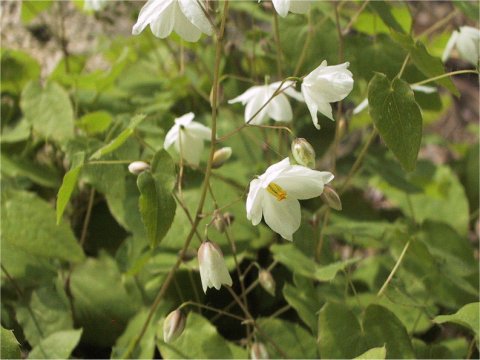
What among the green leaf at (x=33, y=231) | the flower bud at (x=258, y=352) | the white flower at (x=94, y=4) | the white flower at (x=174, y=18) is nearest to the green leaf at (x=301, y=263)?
the flower bud at (x=258, y=352)

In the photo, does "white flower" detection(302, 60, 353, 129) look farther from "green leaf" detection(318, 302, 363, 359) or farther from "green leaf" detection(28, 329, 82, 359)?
"green leaf" detection(28, 329, 82, 359)

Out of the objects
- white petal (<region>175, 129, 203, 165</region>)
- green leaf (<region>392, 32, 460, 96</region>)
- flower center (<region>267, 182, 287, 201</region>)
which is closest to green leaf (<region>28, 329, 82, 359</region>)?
white petal (<region>175, 129, 203, 165</region>)

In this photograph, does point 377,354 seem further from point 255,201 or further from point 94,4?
point 94,4

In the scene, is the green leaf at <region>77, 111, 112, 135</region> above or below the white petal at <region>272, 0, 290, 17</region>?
below

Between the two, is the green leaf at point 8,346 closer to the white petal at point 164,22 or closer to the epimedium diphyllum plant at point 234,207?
the epimedium diphyllum plant at point 234,207

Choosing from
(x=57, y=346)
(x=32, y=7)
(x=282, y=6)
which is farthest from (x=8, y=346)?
(x=32, y=7)
